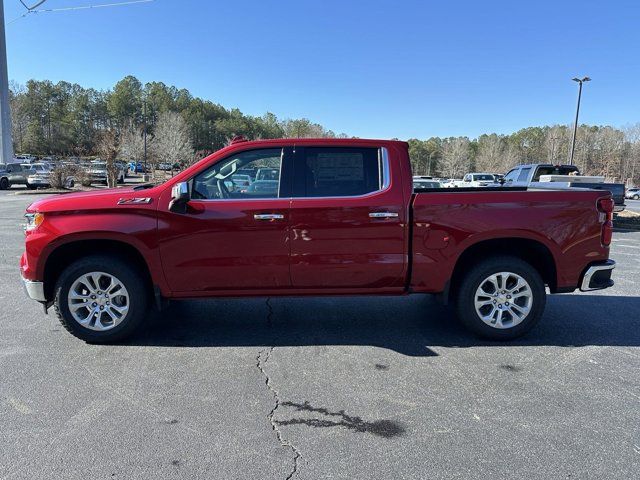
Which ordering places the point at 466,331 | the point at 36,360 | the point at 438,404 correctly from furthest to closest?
the point at 466,331 → the point at 36,360 → the point at 438,404

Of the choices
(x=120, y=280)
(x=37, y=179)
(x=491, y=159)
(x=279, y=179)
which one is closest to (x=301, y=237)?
(x=279, y=179)

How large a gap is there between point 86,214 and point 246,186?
4.98 ft

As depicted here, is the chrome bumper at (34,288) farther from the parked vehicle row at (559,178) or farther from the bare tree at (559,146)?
the bare tree at (559,146)

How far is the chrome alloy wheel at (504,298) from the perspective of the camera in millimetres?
4559

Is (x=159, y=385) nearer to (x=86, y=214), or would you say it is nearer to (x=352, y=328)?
(x=86, y=214)

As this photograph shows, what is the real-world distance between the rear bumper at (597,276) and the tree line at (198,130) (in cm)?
7430

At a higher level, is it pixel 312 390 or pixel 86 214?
pixel 86 214

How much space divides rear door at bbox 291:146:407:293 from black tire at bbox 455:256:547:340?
707 millimetres

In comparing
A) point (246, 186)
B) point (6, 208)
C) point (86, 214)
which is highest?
point (246, 186)

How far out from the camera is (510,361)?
4145 mm

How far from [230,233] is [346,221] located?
112cm

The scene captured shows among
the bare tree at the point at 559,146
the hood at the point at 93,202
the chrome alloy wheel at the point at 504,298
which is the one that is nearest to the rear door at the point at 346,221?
the chrome alloy wheel at the point at 504,298

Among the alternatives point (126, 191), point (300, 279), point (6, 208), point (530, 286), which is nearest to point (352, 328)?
point (300, 279)

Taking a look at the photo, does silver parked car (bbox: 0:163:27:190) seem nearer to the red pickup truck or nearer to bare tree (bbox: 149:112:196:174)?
bare tree (bbox: 149:112:196:174)
